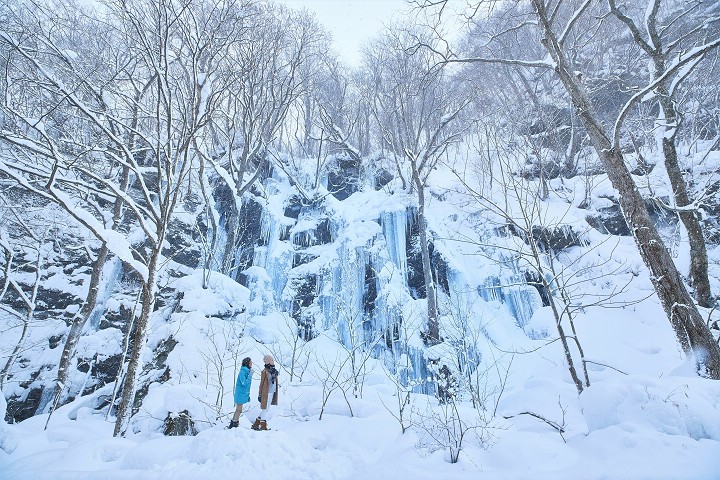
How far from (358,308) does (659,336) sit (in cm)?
831

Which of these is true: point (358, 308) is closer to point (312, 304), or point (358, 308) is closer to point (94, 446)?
point (312, 304)

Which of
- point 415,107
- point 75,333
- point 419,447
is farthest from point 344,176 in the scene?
point 419,447

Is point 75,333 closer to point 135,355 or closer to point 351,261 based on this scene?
point 135,355

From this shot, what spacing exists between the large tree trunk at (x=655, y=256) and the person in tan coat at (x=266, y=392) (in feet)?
16.9

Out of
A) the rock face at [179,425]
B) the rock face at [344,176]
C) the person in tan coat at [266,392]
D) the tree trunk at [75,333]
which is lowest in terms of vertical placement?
the rock face at [179,425]

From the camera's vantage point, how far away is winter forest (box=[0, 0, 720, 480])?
132 inches

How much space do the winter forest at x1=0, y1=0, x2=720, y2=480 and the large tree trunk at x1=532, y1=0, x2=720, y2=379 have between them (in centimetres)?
3

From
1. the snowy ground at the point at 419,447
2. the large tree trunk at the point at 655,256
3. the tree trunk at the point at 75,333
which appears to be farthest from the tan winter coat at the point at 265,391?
the tree trunk at the point at 75,333

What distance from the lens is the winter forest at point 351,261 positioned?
132 inches

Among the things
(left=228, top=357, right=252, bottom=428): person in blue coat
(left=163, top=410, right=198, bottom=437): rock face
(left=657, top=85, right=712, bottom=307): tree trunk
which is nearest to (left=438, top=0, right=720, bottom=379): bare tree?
(left=657, top=85, right=712, bottom=307): tree trunk

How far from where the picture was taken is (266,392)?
16.1 ft

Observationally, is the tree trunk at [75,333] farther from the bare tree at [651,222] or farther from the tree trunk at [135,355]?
the bare tree at [651,222]

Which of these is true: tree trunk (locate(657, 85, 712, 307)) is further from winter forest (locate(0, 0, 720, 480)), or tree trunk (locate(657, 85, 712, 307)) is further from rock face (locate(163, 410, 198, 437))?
rock face (locate(163, 410, 198, 437))

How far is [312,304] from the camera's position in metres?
12.1
